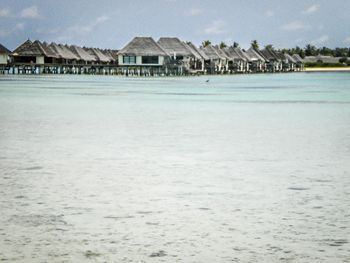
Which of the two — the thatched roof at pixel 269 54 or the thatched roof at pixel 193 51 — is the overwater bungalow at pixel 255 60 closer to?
the thatched roof at pixel 269 54

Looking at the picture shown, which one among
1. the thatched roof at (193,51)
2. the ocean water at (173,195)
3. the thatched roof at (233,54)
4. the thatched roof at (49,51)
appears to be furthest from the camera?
the thatched roof at (233,54)

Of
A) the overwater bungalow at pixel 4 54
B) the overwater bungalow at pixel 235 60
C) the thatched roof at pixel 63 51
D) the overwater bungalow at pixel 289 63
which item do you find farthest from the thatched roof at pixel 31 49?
the overwater bungalow at pixel 289 63

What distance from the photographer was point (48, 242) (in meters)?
4.33

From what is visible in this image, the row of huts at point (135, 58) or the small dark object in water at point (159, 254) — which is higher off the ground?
the row of huts at point (135, 58)

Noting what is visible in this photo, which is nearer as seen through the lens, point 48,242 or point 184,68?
point 48,242

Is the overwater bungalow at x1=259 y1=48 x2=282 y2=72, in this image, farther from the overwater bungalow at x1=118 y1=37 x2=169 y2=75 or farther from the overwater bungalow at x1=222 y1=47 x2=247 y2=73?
the overwater bungalow at x1=118 y1=37 x2=169 y2=75

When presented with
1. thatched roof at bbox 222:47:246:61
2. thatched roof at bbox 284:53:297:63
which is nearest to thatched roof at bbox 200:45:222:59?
thatched roof at bbox 222:47:246:61

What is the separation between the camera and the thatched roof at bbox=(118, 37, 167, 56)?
255 ft

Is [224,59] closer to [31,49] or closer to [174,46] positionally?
[174,46]

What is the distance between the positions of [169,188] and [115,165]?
1660mm

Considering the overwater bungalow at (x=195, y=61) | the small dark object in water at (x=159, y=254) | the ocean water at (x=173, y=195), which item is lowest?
the ocean water at (x=173, y=195)

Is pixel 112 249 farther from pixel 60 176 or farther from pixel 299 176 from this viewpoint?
pixel 299 176

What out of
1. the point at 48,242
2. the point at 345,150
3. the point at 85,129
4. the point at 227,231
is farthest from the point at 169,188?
the point at 85,129

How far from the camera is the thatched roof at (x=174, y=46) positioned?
8394cm
